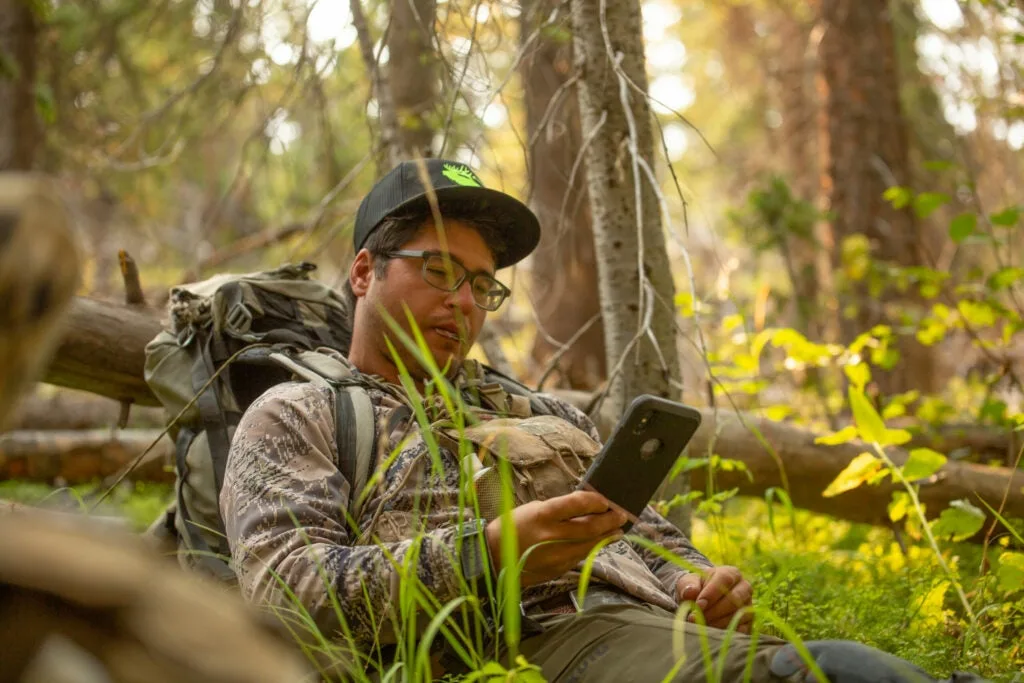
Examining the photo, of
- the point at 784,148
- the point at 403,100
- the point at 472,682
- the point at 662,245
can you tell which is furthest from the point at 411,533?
the point at 784,148

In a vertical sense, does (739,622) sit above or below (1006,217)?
below

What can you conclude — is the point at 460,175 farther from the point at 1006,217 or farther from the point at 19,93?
the point at 19,93

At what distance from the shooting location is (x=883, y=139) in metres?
8.77

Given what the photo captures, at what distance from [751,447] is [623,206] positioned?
1744 millimetres

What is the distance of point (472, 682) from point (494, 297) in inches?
60.5

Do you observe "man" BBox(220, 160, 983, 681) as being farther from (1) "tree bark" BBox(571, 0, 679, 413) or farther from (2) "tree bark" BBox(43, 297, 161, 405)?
(2) "tree bark" BBox(43, 297, 161, 405)

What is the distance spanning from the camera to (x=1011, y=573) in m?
2.96

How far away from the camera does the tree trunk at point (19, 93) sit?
7.36m

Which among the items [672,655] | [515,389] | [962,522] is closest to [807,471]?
[962,522]

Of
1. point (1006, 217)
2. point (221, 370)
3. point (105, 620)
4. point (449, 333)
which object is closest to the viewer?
point (105, 620)

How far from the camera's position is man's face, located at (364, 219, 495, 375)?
10.4 ft

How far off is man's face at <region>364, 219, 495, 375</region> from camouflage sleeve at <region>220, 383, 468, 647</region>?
458 mm

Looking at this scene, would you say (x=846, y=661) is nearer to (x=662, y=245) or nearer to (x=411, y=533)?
(x=411, y=533)

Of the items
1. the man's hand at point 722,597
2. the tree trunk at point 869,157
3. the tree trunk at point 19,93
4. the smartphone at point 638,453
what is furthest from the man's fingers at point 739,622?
the tree trunk at point 19,93
